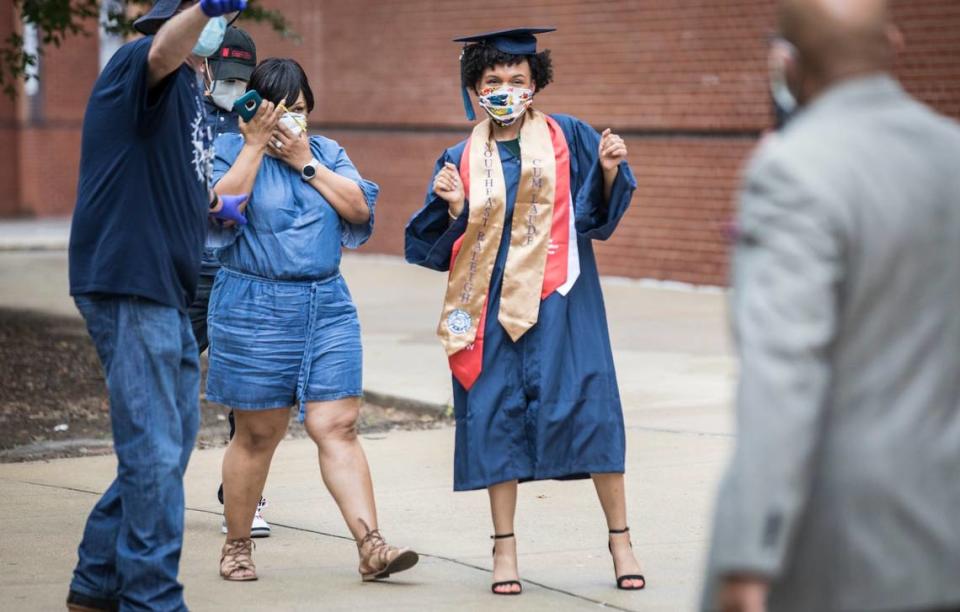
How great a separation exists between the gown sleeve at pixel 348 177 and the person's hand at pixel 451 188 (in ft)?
1.08

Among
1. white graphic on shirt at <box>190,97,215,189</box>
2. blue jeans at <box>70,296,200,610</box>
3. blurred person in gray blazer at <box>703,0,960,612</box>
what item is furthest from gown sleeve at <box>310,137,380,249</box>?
blurred person in gray blazer at <box>703,0,960,612</box>

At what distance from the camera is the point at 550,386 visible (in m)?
5.39

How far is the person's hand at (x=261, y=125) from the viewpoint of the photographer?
5379mm

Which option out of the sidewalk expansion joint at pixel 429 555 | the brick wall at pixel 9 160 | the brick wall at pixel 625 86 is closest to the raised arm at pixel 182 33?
the sidewalk expansion joint at pixel 429 555

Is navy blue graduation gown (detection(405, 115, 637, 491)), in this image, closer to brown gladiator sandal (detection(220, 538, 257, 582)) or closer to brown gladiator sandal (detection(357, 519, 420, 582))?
brown gladiator sandal (detection(357, 519, 420, 582))

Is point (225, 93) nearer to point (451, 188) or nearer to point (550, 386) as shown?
point (451, 188)

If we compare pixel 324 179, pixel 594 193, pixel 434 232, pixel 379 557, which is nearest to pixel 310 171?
pixel 324 179

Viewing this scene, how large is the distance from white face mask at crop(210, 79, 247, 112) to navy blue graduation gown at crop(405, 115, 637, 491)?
1.08m

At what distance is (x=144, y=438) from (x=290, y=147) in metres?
1.42

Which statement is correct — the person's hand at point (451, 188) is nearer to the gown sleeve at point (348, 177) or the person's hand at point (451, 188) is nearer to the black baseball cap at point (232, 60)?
the gown sleeve at point (348, 177)

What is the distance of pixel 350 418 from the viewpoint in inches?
220

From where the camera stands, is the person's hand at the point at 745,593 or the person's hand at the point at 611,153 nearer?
the person's hand at the point at 745,593

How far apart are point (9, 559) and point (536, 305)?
2187 millimetres

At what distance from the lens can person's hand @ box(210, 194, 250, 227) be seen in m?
5.26
